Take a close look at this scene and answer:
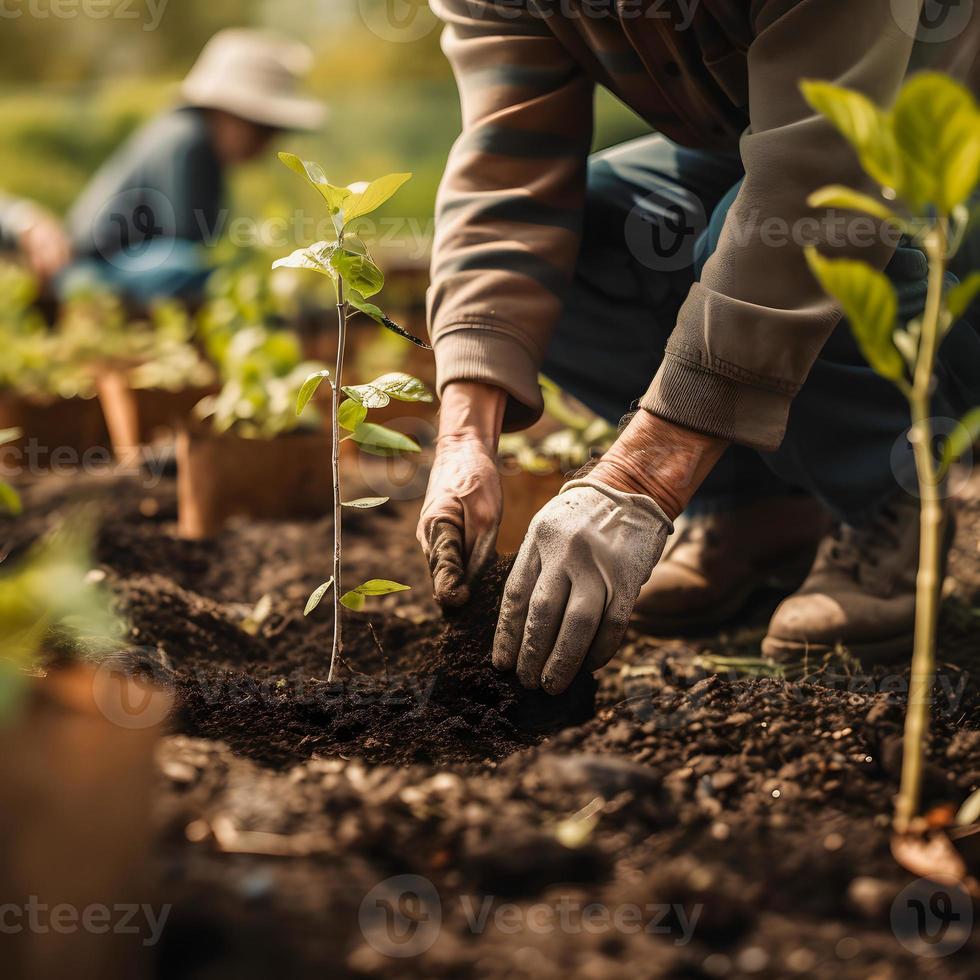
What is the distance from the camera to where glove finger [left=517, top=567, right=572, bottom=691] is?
44.8 inches

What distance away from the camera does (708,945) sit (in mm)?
723

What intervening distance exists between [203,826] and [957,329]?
131 centimetres

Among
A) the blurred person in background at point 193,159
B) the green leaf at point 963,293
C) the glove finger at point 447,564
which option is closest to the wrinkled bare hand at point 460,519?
the glove finger at point 447,564

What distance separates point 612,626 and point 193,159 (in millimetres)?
3588

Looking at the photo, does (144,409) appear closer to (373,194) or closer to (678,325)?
(373,194)

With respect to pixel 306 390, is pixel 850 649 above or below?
below

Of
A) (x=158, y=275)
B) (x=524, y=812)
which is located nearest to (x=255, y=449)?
(x=524, y=812)

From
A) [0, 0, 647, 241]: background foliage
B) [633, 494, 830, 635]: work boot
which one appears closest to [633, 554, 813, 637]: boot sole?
[633, 494, 830, 635]: work boot

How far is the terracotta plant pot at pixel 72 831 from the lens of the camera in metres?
0.66

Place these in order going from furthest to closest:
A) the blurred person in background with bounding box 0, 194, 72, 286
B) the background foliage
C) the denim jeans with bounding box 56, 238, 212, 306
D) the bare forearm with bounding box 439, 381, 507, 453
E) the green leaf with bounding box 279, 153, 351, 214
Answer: the background foliage → the blurred person in background with bounding box 0, 194, 72, 286 → the denim jeans with bounding box 56, 238, 212, 306 → the bare forearm with bounding box 439, 381, 507, 453 → the green leaf with bounding box 279, 153, 351, 214

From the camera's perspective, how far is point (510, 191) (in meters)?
1.46

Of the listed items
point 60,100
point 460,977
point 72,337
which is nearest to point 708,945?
point 460,977

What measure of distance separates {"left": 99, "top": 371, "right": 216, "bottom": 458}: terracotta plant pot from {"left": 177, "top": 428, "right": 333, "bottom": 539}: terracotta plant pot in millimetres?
525

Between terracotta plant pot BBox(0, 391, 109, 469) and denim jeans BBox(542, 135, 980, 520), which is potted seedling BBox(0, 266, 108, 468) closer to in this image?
terracotta plant pot BBox(0, 391, 109, 469)
